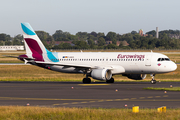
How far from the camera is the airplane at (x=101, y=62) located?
4516 centimetres

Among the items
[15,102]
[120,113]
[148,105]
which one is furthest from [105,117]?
[15,102]

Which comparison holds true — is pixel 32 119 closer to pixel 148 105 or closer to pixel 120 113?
pixel 120 113

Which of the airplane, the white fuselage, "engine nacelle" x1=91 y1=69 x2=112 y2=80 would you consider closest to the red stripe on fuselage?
the airplane

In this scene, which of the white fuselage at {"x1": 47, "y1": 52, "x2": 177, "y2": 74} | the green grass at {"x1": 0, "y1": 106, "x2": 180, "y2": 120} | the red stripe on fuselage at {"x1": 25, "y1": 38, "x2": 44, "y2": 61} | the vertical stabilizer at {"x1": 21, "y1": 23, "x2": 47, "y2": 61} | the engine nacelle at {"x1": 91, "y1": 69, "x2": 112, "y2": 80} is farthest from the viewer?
the vertical stabilizer at {"x1": 21, "y1": 23, "x2": 47, "y2": 61}

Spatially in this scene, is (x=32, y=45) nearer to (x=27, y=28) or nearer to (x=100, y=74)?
(x=27, y=28)

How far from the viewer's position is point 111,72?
46.6m

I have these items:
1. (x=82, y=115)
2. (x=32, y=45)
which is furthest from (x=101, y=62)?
(x=82, y=115)

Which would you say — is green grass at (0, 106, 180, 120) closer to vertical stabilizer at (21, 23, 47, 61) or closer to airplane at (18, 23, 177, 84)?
airplane at (18, 23, 177, 84)

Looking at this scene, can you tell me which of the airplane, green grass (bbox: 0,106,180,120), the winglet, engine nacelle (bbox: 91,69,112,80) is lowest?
green grass (bbox: 0,106,180,120)

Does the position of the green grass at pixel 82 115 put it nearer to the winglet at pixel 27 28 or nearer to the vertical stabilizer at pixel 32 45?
the vertical stabilizer at pixel 32 45

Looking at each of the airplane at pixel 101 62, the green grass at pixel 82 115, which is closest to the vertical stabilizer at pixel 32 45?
the airplane at pixel 101 62

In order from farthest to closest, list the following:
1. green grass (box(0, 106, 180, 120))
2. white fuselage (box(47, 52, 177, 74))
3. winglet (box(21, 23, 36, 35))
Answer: winglet (box(21, 23, 36, 35)) → white fuselage (box(47, 52, 177, 74)) → green grass (box(0, 106, 180, 120))

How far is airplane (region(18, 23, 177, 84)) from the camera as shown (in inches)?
1778

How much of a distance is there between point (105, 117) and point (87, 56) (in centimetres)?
3123
